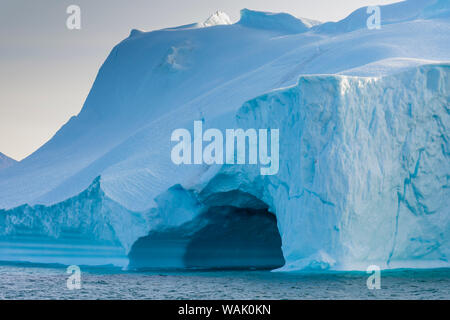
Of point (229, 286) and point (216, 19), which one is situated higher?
point (216, 19)

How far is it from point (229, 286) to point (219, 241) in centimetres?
579

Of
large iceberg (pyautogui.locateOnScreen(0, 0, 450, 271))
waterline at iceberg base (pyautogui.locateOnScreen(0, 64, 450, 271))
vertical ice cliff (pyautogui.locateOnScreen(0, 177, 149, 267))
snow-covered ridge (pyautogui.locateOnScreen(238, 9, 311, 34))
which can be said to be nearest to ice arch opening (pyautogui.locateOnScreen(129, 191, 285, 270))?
large iceberg (pyautogui.locateOnScreen(0, 0, 450, 271))

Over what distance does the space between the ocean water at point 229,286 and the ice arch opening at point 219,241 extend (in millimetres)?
1634

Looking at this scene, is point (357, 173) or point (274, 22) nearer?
point (357, 173)

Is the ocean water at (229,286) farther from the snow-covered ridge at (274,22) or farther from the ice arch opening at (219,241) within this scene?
the snow-covered ridge at (274,22)

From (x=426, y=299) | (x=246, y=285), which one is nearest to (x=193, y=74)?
(x=246, y=285)

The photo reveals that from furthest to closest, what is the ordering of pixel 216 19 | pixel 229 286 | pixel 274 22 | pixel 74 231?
pixel 216 19 → pixel 274 22 → pixel 74 231 → pixel 229 286

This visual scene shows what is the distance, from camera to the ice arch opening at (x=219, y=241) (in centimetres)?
1666

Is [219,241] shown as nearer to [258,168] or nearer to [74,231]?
[258,168]

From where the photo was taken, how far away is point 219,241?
59.5 ft

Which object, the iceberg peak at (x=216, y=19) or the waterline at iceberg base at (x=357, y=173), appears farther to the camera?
the iceberg peak at (x=216, y=19)

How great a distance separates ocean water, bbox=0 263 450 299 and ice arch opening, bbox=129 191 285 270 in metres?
1.63

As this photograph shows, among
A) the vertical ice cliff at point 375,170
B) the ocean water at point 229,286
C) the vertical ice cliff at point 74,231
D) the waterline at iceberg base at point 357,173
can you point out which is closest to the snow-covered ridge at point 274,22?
the vertical ice cliff at point 74,231

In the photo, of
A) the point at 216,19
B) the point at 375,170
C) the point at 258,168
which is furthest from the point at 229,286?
the point at 216,19
